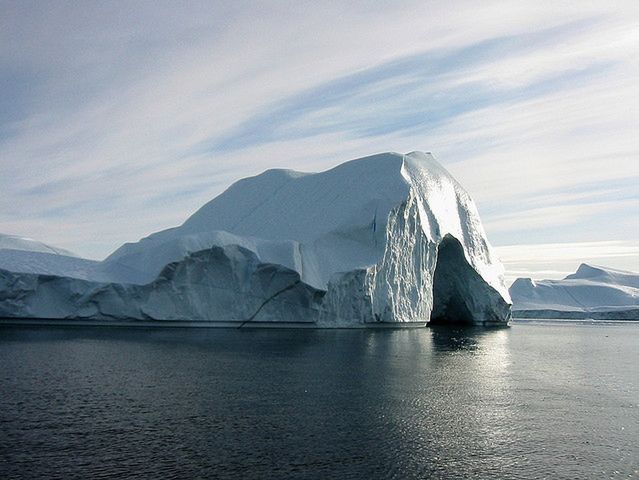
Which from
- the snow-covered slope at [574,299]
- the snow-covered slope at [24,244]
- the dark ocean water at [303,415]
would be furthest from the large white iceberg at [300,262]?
the snow-covered slope at [574,299]

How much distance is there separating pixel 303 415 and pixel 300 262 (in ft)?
57.5

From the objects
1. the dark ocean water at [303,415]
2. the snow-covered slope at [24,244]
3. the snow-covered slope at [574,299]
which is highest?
the snow-covered slope at [24,244]

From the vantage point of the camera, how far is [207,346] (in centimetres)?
1973

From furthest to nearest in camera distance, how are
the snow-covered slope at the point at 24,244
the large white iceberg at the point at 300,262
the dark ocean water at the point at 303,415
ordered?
1. the snow-covered slope at the point at 24,244
2. the large white iceberg at the point at 300,262
3. the dark ocean water at the point at 303,415

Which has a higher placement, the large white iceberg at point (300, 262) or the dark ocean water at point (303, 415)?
the large white iceberg at point (300, 262)

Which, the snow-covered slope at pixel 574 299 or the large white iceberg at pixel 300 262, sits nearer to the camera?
the large white iceberg at pixel 300 262

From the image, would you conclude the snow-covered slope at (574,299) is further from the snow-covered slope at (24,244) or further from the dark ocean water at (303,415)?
the dark ocean water at (303,415)

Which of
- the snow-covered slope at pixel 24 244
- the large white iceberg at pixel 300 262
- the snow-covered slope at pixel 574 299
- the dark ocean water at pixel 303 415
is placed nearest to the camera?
the dark ocean water at pixel 303 415

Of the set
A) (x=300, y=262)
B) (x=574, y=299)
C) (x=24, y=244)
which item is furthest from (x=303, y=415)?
(x=574, y=299)

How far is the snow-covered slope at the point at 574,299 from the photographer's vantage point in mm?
65500

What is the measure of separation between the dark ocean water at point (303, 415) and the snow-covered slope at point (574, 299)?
50.7 m

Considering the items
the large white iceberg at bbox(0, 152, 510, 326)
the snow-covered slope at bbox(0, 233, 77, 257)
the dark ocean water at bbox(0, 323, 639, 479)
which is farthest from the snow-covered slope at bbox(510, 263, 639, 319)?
the dark ocean water at bbox(0, 323, 639, 479)

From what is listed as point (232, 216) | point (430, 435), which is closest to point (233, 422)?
point (430, 435)

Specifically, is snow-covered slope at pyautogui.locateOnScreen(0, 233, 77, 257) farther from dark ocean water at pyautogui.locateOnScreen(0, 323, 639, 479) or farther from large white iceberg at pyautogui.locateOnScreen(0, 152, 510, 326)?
dark ocean water at pyautogui.locateOnScreen(0, 323, 639, 479)
